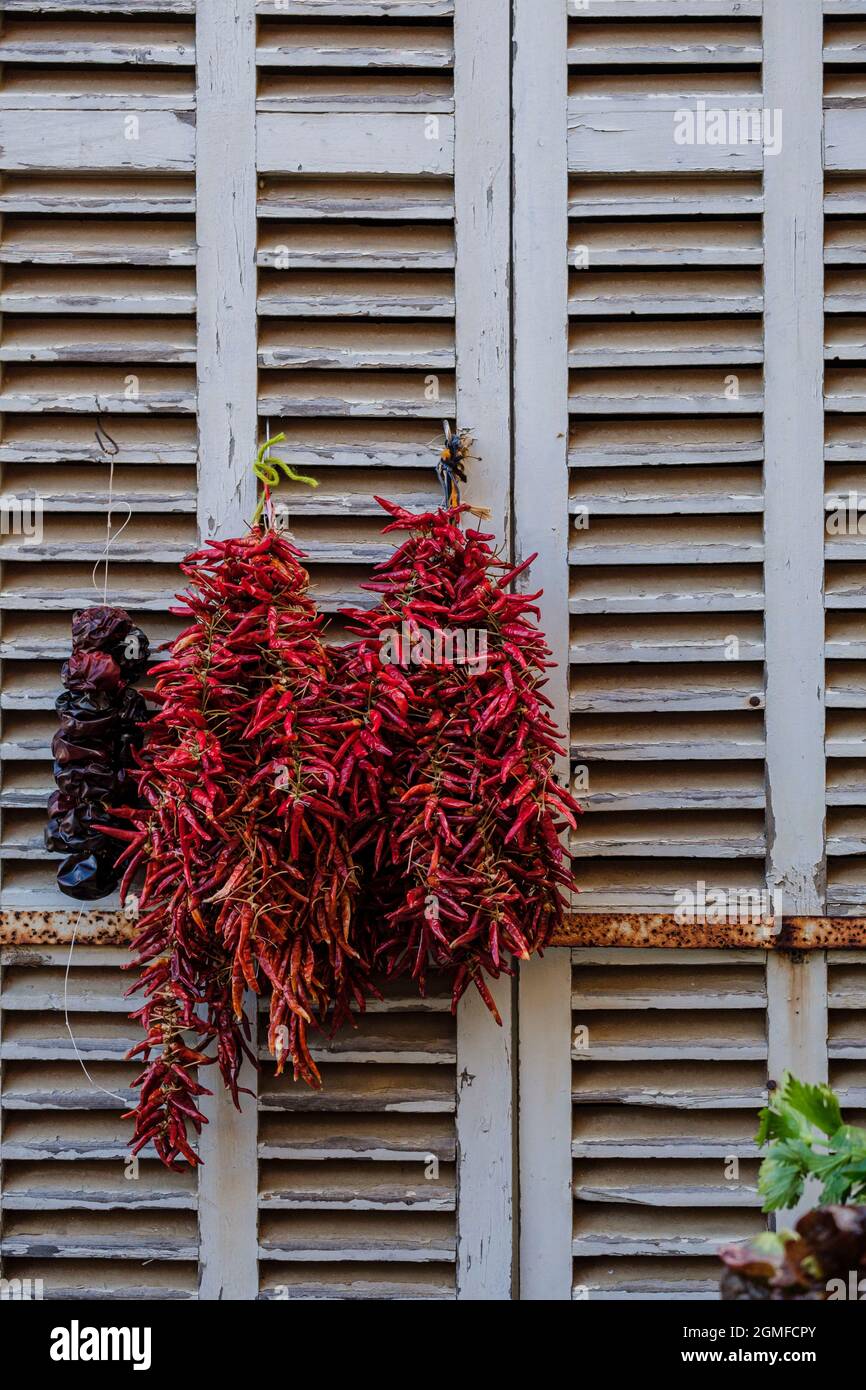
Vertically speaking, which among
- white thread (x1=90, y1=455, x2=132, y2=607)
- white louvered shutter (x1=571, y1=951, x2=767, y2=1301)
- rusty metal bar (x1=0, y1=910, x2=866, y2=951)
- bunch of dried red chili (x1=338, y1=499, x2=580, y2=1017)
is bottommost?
white louvered shutter (x1=571, y1=951, x2=767, y2=1301)

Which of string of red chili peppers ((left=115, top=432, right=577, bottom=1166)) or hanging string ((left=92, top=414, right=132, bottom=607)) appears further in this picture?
hanging string ((left=92, top=414, right=132, bottom=607))

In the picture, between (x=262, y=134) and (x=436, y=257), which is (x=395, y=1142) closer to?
(x=436, y=257)

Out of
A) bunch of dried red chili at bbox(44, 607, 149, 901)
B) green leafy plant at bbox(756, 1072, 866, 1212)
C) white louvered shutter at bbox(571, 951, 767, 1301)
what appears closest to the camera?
green leafy plant at bbox(756, 1072, 866, 1212)

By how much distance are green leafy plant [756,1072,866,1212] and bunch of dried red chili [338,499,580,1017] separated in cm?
66

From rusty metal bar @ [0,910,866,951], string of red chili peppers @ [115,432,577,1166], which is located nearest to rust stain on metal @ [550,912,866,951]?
rusty metal bar @ [0,910,866,951]

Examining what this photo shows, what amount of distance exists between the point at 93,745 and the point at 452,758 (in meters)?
0.77

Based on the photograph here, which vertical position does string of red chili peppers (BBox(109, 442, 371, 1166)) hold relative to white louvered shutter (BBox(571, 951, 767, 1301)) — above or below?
above

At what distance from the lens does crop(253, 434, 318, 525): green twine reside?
2.16 m

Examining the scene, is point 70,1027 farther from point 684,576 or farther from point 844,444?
point 844,444

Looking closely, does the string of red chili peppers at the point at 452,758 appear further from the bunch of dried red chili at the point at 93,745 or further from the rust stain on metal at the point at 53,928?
the rust stain on metal at the point at 53,928

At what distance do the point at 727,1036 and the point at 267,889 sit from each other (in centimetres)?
110

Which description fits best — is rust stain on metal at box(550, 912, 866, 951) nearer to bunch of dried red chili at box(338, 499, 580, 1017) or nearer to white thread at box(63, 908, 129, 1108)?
bunch of dried red chili at box(338, 499, 580, 1017)

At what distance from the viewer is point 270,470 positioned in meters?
2.18

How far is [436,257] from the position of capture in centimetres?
228
